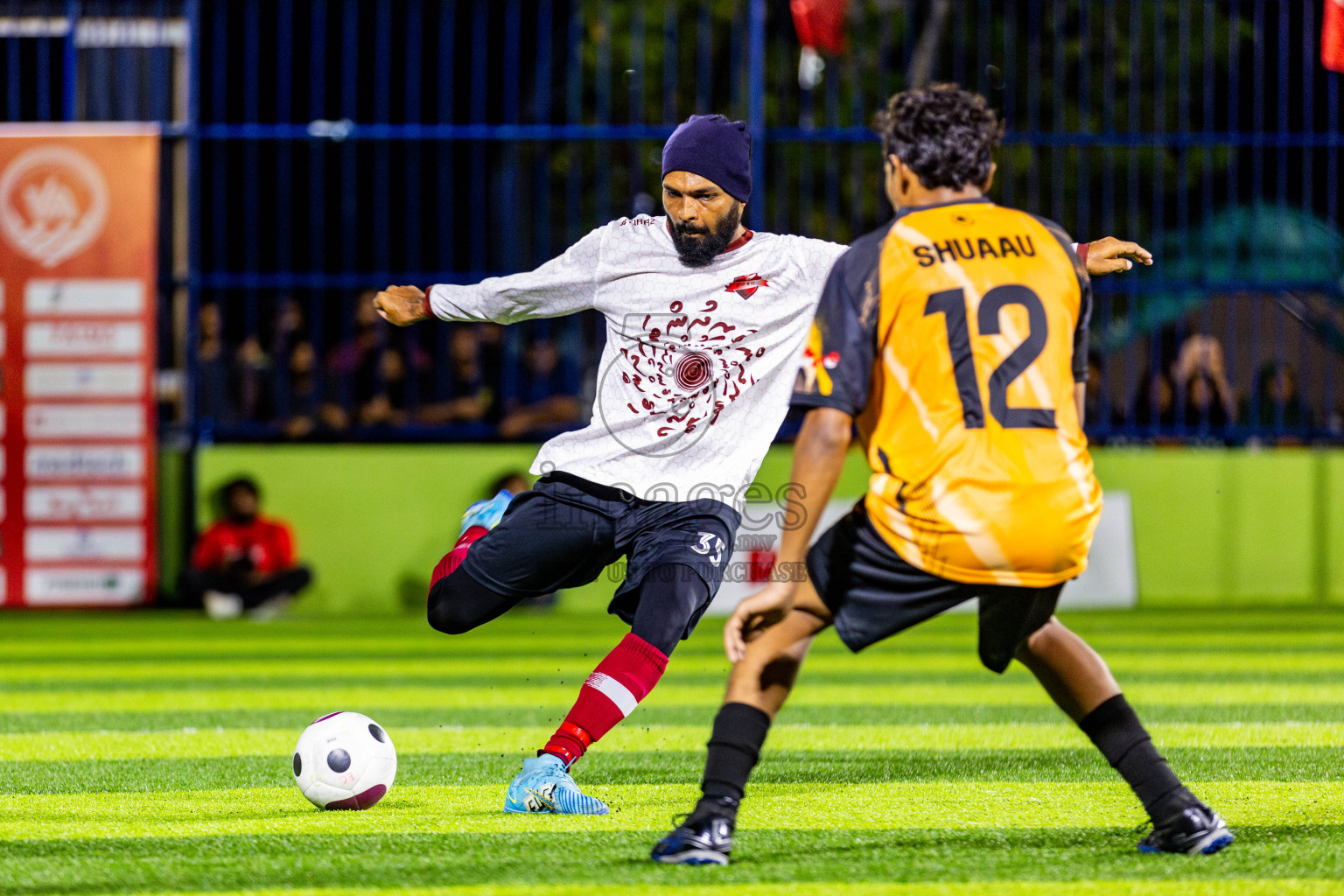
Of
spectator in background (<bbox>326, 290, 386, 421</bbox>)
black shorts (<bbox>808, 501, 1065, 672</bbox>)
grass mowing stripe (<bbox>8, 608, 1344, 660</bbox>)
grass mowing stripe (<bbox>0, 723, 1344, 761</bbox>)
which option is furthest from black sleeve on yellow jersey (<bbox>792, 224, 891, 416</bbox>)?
spectator in background (<bbox>326, 290, 386, 421</bbox>)

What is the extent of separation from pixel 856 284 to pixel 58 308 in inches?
430

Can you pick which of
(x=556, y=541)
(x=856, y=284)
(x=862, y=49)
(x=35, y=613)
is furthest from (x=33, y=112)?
(x=856, y=284)

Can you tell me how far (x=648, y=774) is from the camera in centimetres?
571

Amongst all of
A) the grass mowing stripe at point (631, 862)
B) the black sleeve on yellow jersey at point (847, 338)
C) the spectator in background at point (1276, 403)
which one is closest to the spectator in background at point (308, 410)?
the spectator in background at point (1276, 403)

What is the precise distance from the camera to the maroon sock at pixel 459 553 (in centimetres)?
528

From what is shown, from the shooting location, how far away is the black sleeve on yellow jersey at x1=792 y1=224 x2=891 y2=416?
12.5 ft

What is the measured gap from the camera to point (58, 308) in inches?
532

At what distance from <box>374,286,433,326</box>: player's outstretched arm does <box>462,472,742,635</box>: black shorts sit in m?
0.62

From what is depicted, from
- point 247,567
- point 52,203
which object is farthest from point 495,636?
point 52,203

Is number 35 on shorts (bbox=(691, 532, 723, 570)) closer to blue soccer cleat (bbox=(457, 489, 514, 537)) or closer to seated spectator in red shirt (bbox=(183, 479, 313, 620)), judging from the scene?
blue soccer cleat (bbox=(457, 489, 514, 537))

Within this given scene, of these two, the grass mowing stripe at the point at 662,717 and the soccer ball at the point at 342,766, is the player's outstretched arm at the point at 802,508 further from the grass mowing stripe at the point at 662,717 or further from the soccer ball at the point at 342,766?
the grass mowing stripe at the point at 662,717

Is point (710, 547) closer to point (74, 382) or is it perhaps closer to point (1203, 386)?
point (1203, 386)

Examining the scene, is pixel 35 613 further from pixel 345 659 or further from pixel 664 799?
pixel 664 799

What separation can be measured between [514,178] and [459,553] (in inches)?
401
